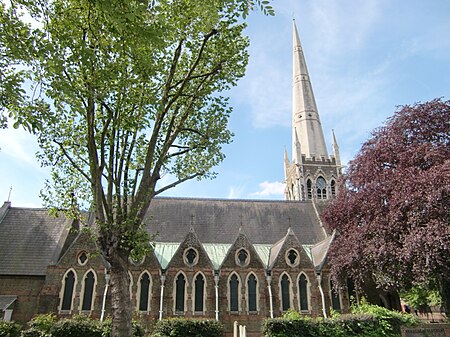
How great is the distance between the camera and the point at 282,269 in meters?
25.1

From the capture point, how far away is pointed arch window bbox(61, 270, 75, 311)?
22984 millimetres

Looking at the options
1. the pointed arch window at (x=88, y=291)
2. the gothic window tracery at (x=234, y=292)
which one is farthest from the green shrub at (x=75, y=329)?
the gothic window tracery at (x=234, y=292)

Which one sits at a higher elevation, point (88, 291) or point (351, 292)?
point (88, 291)

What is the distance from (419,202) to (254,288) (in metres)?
11.4

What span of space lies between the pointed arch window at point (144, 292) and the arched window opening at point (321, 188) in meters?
24.1

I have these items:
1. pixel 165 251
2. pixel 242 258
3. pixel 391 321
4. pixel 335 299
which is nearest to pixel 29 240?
pixel 165 251

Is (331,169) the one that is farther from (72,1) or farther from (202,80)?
(72,1)

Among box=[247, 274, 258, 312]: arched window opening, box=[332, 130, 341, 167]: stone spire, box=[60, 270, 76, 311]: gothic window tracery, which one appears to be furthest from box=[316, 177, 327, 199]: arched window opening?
box=[60, 270, 76, 311]: gothic window tracery

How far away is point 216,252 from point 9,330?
522 inches

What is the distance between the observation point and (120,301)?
1118 centimetres

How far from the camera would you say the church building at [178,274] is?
23219mm

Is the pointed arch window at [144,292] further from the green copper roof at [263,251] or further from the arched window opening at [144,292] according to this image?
the green copper roof at [263,251]

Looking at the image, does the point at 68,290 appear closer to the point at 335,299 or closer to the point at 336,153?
the point at 335,299

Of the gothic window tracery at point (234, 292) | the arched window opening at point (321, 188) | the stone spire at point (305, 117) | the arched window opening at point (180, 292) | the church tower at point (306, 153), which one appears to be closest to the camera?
the arched window opening at point (180, 292)
